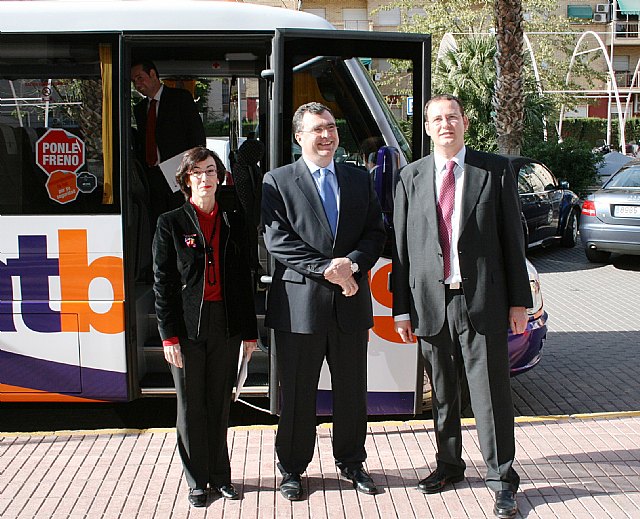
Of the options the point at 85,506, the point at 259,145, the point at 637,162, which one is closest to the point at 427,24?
the point at 637,162

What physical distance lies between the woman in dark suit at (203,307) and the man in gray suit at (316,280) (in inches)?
8.0

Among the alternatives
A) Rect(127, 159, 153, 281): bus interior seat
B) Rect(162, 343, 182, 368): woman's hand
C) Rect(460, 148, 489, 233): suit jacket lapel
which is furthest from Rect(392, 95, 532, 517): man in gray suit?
Rect(127, 159, 153, 281): bus interior seat

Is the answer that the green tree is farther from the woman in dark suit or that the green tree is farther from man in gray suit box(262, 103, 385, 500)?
the woman in dark suit

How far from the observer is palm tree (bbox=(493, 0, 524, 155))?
14352 millimetres

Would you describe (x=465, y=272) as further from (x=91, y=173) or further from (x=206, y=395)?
(x=91, y=173)

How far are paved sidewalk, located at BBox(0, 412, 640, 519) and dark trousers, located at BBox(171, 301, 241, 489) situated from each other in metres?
0.23

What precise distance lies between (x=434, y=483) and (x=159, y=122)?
11.0ft

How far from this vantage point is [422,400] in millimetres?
5422

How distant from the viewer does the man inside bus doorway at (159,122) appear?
610 centimetres

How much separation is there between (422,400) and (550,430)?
0.88 m

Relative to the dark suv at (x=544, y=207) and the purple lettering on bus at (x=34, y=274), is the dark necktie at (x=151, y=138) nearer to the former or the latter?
the purple lettering on bus at (x=34, y=274)

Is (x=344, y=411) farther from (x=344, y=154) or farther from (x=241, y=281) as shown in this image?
(x=344, y=154)

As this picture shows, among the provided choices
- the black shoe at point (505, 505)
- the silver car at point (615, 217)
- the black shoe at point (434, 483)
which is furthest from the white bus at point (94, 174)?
the silver car at point (615, 217)

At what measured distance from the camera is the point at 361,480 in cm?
453
